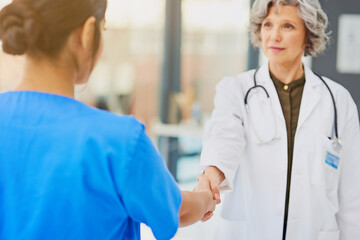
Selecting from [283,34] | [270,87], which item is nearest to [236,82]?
[270,87]

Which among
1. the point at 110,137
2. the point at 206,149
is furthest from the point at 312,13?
the point at 110,137

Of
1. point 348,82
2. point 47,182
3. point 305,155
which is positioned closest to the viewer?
point 47,182

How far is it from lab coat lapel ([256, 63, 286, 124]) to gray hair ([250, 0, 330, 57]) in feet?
0.42

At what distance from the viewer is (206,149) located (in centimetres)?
169

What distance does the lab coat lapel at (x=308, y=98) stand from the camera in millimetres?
1716

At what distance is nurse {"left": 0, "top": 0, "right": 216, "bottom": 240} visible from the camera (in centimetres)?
93

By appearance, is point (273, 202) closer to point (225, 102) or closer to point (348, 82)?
point (225, 102)

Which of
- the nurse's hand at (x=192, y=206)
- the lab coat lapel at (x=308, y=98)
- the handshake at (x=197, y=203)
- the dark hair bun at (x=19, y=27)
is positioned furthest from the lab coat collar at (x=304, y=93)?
the dark hair bun at (x=19, y=27)

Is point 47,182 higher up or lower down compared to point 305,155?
higher up

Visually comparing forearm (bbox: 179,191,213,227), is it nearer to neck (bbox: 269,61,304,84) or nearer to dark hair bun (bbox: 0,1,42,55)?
dark hair bun (bbox: 0,1,42,55)

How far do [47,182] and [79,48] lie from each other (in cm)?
27

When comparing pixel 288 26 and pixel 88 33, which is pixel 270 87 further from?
pixel 88 33

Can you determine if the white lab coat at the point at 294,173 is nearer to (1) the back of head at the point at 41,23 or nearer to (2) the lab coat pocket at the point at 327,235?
(2) the lab coat pocket at the point at 327,235

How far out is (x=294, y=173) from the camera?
5.52 feet
